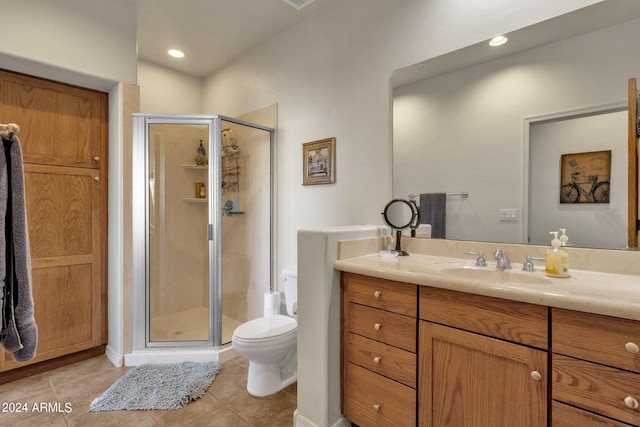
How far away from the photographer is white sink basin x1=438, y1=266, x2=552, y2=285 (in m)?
1.27

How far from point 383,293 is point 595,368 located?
72 cm

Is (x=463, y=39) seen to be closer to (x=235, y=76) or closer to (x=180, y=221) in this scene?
(x=235, y=76)

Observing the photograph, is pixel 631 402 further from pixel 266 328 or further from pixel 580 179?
pixel 266 328

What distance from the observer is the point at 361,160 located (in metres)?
2.11

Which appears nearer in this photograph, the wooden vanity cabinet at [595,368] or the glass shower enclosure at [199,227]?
the wooden vanity cabinet at [595,368]

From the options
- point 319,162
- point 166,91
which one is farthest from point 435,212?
point 166,91

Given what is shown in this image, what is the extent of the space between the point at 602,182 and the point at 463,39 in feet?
3.20

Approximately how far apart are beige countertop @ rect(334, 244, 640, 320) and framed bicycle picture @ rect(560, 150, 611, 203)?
12.7 inches

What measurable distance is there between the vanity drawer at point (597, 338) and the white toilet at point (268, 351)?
1.43 metres

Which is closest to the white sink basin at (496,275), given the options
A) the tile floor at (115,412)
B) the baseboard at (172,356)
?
the tile floor at (115,412)

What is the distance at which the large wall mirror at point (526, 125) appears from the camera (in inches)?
50.9

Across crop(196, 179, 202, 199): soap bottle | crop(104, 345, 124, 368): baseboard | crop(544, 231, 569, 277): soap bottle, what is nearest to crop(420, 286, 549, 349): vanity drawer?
crop(544, 231, 569, 277): soap bottle

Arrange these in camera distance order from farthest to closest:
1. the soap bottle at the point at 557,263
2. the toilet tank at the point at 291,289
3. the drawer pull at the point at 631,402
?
the toilet tank at the point at 291,289, the soap bottle at the point at 557,263, the drawer pull at the point at 631,402

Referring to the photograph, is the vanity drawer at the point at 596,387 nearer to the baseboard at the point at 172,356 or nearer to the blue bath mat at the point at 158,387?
the blue bath mat at the point at 158,387
